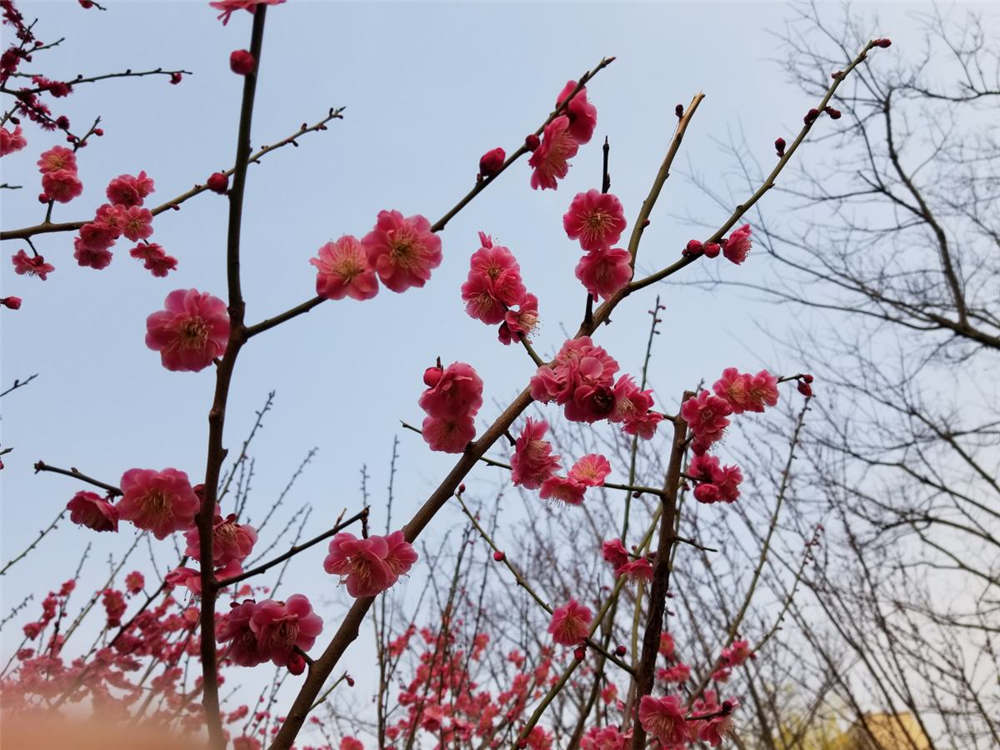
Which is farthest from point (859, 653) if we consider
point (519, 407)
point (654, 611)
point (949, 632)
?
point (519, 407)

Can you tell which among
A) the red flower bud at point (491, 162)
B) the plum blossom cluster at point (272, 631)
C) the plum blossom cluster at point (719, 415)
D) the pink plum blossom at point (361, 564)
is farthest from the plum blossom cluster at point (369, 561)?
the plum blossom cluster at point (719, 415)

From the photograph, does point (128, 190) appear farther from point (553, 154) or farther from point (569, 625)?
point (569, 625)

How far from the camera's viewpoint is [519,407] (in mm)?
1635

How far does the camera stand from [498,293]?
1.88 meters

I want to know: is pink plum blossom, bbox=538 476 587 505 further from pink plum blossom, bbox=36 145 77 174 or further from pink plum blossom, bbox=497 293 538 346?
pink plum blossom, bbox=36 145 77 174

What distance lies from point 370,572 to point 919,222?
24.0 ft

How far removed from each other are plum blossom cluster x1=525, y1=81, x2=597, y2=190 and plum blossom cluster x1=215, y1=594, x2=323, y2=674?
1.17 m

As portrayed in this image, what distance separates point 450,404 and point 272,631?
591mm

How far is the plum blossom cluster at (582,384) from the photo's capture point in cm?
164

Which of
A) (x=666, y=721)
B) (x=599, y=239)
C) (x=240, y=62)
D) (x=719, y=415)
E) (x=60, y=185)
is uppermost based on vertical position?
(x=60, y=185)

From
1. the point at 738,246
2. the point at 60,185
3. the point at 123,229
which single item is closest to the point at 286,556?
the point at 738,246

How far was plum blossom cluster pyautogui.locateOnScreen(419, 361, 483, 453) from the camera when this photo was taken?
1.57 metres

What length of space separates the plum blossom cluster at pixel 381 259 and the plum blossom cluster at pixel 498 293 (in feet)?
1.18

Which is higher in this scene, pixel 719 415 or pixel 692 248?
pixel 692 248
